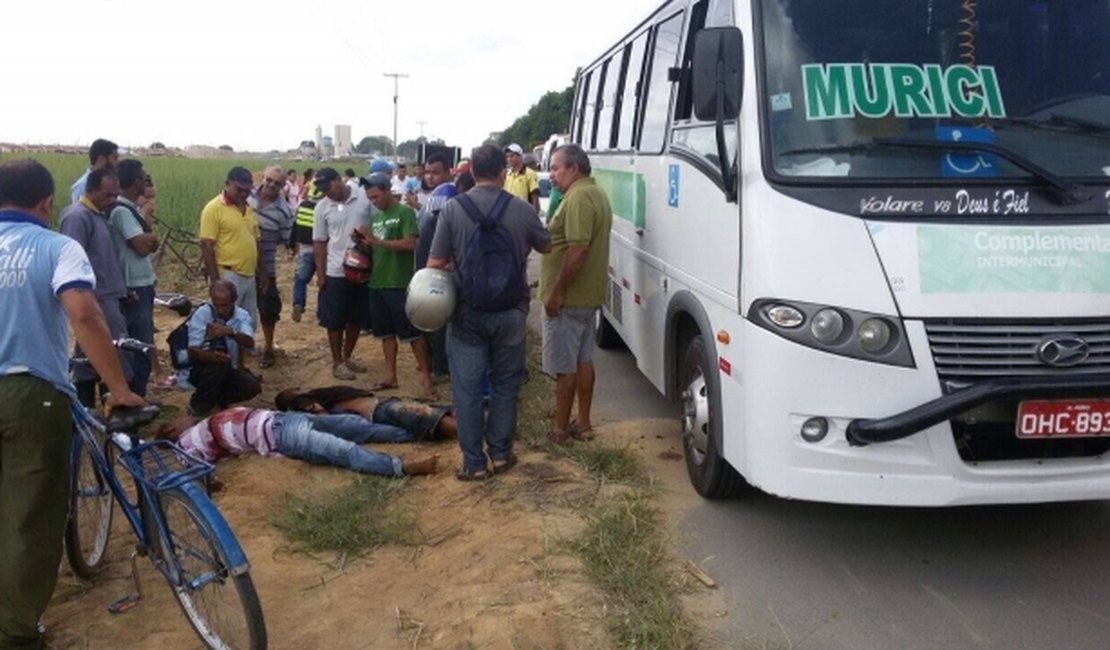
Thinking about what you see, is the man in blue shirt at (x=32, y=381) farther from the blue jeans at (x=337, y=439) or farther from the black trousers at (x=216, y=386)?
the black trousers at (x=216, y=386)

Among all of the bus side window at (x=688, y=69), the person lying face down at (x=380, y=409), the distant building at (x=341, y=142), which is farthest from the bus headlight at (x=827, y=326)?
the distant building at (x=341, y=142)

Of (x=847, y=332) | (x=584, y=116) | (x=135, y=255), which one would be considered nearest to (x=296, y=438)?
(x=135, y=255)

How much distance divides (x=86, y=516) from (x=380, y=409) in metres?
2.21

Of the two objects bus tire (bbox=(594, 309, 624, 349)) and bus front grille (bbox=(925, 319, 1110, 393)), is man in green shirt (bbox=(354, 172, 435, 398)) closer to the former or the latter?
bus tire (bbox=(594, 309, 624, 349))

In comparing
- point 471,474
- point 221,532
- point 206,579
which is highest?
point 221,532

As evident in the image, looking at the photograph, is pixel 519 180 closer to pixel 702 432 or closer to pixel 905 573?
pixel 702 432

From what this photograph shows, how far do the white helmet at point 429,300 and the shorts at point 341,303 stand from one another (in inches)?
117

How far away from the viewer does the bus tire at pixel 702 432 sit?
482 centimetres

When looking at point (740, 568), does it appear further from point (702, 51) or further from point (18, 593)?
point (18, 593)

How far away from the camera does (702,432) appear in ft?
16.7

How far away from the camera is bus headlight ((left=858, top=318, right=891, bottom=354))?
12.5 ft

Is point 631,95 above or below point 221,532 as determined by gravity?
above

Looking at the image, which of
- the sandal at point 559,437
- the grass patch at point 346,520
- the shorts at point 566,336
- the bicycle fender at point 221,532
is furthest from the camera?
the sandal at point 559,437

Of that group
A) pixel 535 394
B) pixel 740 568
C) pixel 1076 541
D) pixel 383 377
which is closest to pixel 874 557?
pixel 740 568
